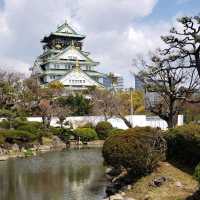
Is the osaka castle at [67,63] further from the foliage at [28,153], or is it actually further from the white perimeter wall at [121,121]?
the foliage at [28,153]

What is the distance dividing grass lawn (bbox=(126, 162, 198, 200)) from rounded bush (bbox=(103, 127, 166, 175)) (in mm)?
552

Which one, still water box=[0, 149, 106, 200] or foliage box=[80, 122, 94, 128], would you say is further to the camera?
foliage box=[80, 122, 94, 128]

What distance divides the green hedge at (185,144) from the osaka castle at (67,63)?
51945 millimetres

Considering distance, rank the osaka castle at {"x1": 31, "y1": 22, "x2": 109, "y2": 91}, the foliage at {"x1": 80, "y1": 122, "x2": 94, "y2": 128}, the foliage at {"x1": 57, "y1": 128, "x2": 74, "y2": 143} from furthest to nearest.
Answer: the osaka castle at {"x1": 31, "y1": 22, "x2": 109, "y2": 91}
the foliage at {"x1": 80, "y1": 122, "x2": 94, "y2": 128}
the foliage at {"x1": 57, "y1": 128, "x2": 74, "y2": 143}

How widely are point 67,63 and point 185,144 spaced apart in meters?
61.2

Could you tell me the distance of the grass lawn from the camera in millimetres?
14095

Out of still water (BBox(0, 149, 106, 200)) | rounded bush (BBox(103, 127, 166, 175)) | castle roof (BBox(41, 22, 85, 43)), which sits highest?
castle roof (BBox(41, 22, 85, 43))

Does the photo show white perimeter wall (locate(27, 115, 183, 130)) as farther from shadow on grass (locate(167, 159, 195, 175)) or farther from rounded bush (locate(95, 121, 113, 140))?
shadow on grass (locate(167, 159, 195, 175))

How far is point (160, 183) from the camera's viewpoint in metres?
15.4

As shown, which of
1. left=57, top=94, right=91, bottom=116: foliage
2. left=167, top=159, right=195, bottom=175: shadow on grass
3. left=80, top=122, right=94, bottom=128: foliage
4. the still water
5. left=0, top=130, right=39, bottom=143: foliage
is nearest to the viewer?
left=167, top=159, right=195, bottom=175: shadow on grass

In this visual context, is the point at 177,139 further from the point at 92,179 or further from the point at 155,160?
the point at 92,179

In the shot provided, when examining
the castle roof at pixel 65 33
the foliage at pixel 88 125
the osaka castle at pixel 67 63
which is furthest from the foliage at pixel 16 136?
the castle roof at pixel 65 33

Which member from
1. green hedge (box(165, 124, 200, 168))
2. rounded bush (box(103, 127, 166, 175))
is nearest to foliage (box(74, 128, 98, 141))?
green hedge (box(165, 124, 200, 168))

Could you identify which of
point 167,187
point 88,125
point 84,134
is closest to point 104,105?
point 88,125
